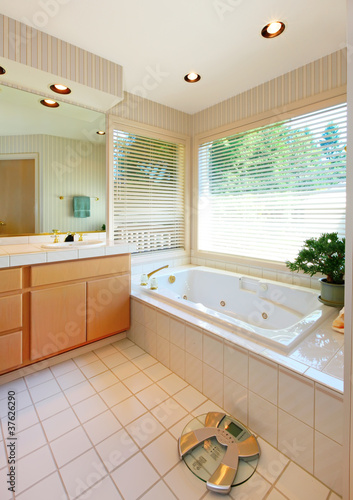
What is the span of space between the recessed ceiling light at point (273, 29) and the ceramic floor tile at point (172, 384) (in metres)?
2.53

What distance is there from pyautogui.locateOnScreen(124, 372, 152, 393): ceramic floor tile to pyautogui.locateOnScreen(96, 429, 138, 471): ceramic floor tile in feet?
1.15

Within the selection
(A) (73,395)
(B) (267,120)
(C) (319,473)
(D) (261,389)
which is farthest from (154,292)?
(B) (267,120)

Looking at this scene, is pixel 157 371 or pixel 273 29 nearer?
pixel 273 29

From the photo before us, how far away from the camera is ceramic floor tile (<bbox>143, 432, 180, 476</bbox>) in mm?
1191

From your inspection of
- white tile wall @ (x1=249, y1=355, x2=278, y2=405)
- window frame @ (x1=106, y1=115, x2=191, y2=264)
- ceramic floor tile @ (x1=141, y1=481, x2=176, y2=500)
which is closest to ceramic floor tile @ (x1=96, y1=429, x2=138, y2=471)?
ceramic floor tile @ (x1=141, y1=481, x2=176, y2=500)

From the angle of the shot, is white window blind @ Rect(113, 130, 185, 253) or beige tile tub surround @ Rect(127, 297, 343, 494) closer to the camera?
beige tile tub surround @ Rect(127, 297, 343, 494)

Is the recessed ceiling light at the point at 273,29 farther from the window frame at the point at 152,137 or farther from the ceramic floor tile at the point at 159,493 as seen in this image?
the ceramic floor tile at the point at 159,493

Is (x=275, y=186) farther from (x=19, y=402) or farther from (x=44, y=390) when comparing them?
(x=19, y=402)

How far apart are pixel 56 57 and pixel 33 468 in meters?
2.53

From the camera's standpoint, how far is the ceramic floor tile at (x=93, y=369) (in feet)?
6.16

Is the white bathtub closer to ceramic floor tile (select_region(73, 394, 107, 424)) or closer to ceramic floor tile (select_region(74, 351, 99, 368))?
ceramic floor tile (select_region(74, 351, 99, 368))

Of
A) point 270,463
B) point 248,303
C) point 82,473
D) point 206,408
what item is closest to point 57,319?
point 82,473

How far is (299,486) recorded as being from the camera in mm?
1100

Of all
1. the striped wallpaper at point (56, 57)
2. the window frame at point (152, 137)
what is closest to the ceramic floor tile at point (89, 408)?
the window frame at point (152, 137)
